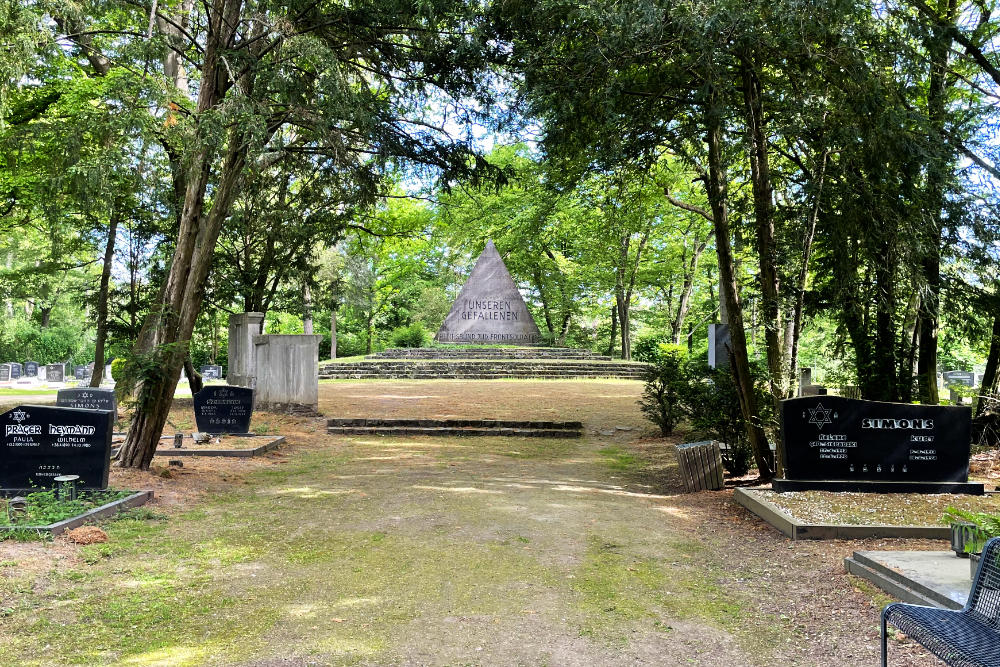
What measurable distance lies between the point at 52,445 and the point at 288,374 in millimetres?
8524

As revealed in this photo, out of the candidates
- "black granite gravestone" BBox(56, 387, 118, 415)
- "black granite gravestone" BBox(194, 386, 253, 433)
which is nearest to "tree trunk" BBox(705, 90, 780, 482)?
"black granite gravestone" BBox(194, 386, 253, 433)

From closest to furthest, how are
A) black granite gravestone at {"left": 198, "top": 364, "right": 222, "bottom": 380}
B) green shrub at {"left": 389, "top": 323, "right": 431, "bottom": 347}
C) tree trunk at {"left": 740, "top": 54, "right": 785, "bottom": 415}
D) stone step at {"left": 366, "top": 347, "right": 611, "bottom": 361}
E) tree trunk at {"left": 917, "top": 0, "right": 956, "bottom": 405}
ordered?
tree trunk at {"left": 917, "top": 0, "right": 956, "bottom": 405}, tree trunk at {"left": 740, "top": 54, "right": 785, "bottom": 415}, black granite gravestone at {"left": 198, "top": 364, "right": 222, "bottom": 380}, stone step at {"left": 366, "top": 347, "right": 611, "bottom": 361}, green shrub at {"left": 389, "top": 323, "right": 431, "bottom": 347}

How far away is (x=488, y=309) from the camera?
102ft

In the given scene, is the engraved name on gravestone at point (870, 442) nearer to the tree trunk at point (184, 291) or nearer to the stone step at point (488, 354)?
the tree trunk at point (184, 291)

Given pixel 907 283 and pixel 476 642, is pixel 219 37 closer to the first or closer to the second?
pixel 476 642

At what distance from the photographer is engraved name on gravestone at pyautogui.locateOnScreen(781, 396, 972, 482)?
24.5ft

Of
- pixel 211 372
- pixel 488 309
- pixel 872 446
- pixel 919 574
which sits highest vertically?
pixel 488 309

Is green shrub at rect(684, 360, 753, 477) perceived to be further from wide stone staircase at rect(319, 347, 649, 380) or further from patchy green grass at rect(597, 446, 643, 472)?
wide stone staircase at rect(319, 347, 649, 380)

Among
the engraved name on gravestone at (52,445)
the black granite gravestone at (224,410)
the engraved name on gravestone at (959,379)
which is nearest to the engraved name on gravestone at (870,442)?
the engraved name on gravestone at (52,445)

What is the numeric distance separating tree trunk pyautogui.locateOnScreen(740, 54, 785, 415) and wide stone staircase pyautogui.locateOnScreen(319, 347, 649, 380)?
1893 cm

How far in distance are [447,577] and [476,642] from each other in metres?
1.19

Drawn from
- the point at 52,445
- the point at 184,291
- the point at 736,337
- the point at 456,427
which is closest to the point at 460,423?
the point at 456,427

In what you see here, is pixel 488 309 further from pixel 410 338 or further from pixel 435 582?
pixel 435 582

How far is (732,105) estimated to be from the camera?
855 cm
